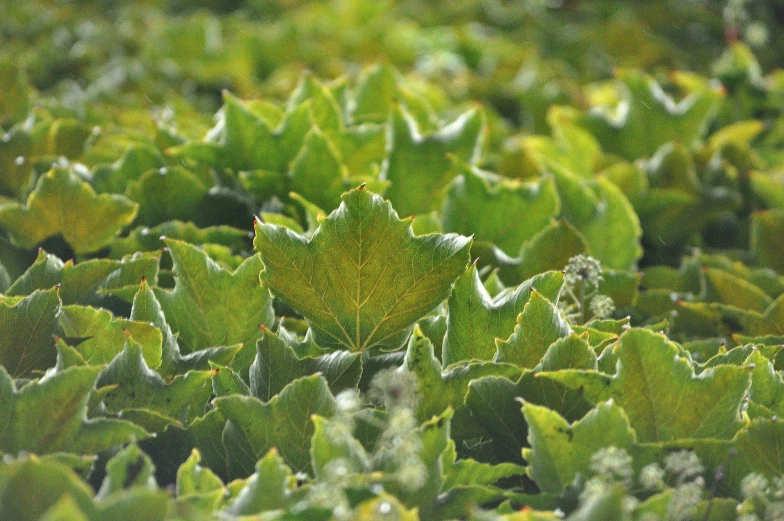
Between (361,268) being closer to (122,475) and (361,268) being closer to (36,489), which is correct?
(122,475)

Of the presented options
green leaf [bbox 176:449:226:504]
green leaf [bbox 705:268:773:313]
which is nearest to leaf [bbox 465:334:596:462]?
green leaf [bbox 176:449:226:504]

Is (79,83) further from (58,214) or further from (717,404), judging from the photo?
(717,404)

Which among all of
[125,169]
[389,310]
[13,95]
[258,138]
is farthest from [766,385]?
[13,95]

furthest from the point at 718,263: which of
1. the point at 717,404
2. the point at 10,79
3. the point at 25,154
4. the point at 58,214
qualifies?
the point at 10,79

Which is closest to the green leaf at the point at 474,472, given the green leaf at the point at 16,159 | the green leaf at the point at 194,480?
the green leaf at the point at 194,480

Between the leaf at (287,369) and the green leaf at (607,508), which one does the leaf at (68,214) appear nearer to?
the leaf at (287,369)
